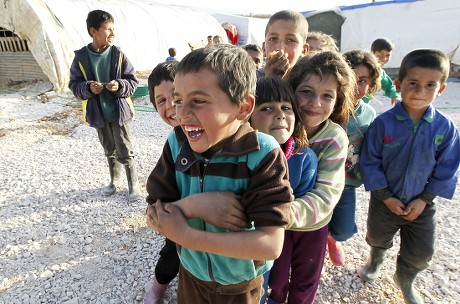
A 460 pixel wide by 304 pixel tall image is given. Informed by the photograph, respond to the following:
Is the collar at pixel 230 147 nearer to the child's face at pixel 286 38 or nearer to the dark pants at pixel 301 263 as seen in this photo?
the dark pants at pixel 301 263

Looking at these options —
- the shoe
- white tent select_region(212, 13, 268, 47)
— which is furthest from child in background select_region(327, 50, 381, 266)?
white tent select_region(212, 13, 268, 47)

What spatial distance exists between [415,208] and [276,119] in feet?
3.82

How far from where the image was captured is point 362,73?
2.44m

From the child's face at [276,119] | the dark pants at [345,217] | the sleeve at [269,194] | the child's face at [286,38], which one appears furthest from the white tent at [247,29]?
the sleeve at [269,194]

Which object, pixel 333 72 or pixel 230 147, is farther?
pixel 333 72

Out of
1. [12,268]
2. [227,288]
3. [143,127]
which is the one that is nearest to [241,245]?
[227,288]

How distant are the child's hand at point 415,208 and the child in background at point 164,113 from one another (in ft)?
5.14

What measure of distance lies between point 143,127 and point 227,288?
582 cm

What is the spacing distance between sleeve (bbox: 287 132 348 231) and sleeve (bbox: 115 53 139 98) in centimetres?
239

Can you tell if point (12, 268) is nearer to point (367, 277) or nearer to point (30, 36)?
point (367, 277)

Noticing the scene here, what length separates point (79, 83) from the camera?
3227mm

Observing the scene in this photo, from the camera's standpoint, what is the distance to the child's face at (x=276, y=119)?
5.08ft

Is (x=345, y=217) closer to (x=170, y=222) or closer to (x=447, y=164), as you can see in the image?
(x=447, y=164)

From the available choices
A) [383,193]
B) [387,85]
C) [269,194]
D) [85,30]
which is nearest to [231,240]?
[269,194]
